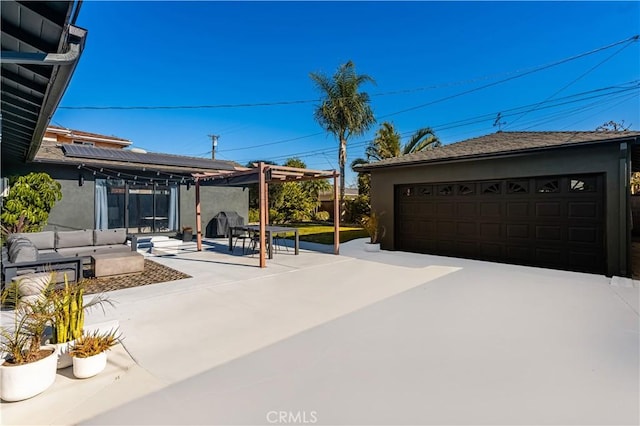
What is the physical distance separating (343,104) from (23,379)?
1914 cm

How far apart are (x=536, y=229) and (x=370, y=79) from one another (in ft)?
49.5

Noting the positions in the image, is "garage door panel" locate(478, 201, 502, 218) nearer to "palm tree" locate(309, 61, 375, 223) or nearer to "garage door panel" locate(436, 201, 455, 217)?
"garage door panel" locate(436, 201, 455, 217)

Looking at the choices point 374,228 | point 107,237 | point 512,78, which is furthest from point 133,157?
point 512,78

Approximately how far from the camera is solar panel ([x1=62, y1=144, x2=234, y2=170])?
1306 cm

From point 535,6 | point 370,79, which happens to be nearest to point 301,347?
point 535,6

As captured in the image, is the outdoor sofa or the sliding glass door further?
the sliding glass door

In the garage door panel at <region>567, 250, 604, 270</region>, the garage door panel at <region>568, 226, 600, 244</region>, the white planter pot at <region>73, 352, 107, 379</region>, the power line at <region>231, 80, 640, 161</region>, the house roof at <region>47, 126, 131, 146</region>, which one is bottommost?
the white planter pot at <region>73, 352, 107, 379</region>

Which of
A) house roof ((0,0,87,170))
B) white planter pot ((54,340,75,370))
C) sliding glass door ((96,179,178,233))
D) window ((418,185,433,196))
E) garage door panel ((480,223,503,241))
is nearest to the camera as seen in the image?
house roof ((0,0,87,170))

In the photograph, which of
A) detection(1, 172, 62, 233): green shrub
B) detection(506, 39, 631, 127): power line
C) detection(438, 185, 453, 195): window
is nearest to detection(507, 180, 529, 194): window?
detection(438, 185, 453, 195): window

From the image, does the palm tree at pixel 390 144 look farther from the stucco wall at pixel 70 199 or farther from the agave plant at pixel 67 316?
the agave plant at pixel 67 316

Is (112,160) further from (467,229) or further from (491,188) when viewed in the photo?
(491,188)

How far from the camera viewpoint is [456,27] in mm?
12617

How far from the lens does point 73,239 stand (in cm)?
807

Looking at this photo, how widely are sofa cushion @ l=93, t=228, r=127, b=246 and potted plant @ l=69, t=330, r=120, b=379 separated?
633 cm
